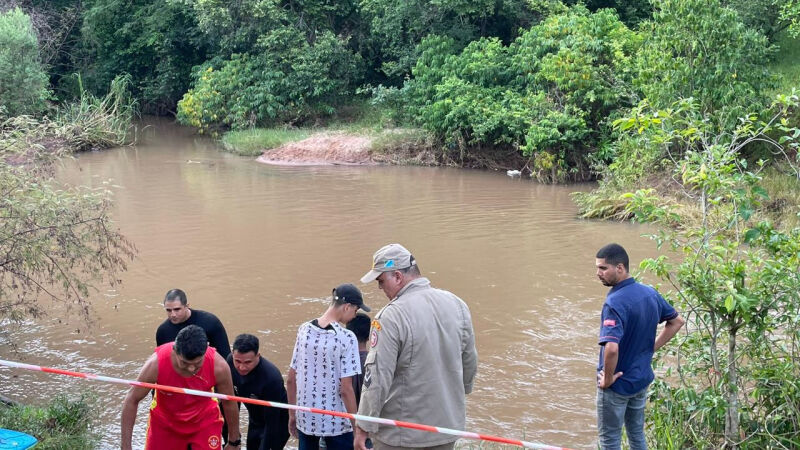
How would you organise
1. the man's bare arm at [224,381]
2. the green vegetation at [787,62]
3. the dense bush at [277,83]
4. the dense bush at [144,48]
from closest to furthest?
1. the man's bare arm at [224,381]
2. the green vegetation at [787,62]
3. the dense bush at [277,83]
4. the dense bush at [144,48]

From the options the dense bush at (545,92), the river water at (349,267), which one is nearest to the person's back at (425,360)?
the river water at (349,267)

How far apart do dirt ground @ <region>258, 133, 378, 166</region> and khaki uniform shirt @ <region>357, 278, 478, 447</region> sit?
19.6m

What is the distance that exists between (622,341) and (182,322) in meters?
3.13

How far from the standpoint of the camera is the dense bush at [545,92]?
65.7 ft

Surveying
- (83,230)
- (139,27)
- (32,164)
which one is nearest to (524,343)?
(83,230)

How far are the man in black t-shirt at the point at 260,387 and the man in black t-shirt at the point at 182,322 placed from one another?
48 cm

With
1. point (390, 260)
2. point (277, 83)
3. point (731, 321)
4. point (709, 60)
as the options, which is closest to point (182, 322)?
point (390, 260)

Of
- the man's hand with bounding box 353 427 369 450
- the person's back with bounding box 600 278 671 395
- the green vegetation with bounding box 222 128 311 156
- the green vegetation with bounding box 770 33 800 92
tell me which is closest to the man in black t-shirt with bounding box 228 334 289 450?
the man's hand with bounding box 353 427 369 450

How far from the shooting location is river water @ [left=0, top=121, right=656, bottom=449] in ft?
29.1

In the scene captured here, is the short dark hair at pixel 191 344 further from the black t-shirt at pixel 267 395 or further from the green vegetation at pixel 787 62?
the green vegetation at pixel 787 62

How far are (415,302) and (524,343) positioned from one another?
583cm

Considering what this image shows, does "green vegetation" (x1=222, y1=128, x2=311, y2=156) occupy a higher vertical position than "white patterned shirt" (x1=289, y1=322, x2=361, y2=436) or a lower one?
higher

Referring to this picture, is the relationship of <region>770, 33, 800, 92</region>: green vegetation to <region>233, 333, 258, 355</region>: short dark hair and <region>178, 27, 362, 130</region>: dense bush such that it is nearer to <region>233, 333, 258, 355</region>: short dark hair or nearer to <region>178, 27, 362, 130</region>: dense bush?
<region>178, 27, 362, 130</region>: dense bush

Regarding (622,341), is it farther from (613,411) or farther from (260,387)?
(260,387)
